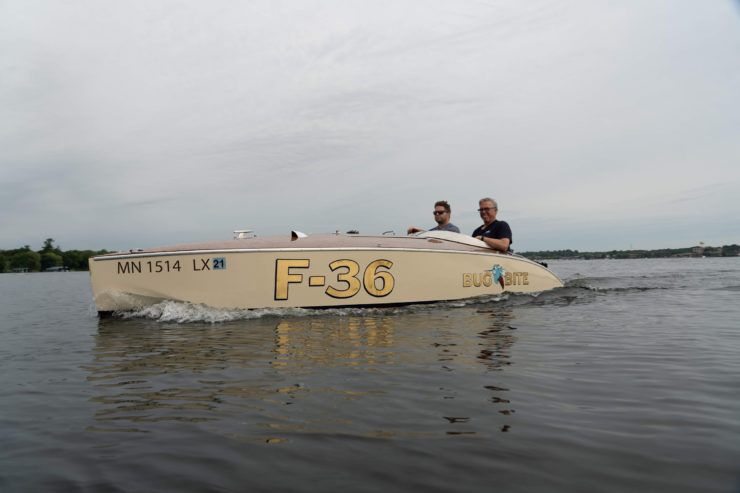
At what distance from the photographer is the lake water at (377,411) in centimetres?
208

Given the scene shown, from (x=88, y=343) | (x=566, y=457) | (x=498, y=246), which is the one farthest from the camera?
(x=498, y=246)

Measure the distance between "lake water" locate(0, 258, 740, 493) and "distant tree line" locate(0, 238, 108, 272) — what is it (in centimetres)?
10926

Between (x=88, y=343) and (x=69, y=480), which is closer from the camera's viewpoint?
(x=69, y=480)

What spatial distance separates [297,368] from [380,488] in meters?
2.16

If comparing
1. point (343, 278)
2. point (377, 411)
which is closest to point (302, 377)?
point (377, 411)

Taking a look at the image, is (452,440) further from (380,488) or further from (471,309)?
(471,309)

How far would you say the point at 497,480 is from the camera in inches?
79.4

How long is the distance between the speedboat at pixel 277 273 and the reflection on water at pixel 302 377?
1108 mm

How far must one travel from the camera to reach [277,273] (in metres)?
7.58

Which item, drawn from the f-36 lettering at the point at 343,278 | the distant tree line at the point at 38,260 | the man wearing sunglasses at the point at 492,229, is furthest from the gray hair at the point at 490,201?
the distant tree line at the point at 38,260

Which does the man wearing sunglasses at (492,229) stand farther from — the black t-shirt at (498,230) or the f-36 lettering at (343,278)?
the f-36 lettering at (343,278)

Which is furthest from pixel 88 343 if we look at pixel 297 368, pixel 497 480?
pixel 497 480

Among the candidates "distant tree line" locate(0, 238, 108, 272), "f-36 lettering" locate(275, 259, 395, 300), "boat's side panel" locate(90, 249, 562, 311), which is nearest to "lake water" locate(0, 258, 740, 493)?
"boat's side panel" locate(90, 249, 562, 311)

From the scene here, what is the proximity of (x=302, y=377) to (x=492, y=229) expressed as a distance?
7.09 m
